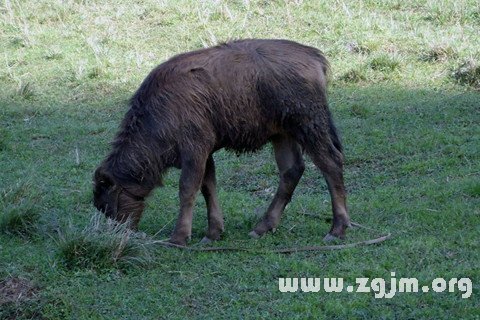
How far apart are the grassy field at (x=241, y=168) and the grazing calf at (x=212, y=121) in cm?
48

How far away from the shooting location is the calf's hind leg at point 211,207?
8.10 metres

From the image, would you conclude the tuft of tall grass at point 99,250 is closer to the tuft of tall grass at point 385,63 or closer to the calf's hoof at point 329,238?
the calf's hoof at point 329,238

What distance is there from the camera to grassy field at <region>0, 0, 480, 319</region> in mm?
6641

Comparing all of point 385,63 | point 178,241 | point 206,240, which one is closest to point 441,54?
point 385,63

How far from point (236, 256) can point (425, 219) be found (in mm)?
1755

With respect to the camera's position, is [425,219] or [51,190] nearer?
[425,219]

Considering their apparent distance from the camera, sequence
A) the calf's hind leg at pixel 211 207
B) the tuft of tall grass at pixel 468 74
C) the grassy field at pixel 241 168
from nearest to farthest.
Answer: the grassy field at pixel 241 168 < the calf's hind leg at pixel 211 207 < the tuft of tall grass at pixel 468 74

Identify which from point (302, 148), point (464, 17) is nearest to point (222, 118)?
point (302, 148)

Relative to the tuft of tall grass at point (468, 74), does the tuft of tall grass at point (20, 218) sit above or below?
above

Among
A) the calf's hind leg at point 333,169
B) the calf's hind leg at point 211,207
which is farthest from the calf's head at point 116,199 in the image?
the calf's hind leg at point 333,169

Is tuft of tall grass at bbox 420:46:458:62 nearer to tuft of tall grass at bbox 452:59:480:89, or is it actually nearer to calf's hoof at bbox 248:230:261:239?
tuft of tall grass at bbox 452:59:480:89

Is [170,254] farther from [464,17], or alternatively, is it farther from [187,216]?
[464,17]

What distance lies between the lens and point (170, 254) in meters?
7.57

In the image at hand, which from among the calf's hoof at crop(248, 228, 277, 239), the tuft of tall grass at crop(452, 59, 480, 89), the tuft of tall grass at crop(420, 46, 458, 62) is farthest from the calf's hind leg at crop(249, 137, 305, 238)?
the tuft of tall grass at crop(420, 46, 458, 62)
